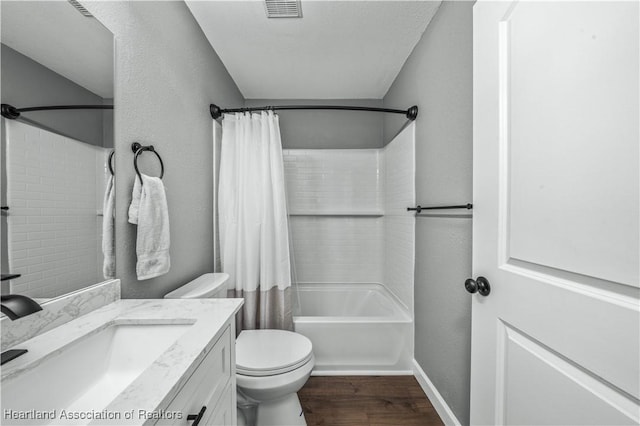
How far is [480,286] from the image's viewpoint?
2.81ft

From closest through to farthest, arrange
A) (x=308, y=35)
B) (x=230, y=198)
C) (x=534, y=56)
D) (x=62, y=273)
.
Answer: (x=534, y=56) < (x=62, y=273) < (x=308, y=35) < (x=230, y=198)

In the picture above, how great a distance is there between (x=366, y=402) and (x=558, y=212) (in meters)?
1.55

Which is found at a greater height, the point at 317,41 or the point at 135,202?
the point at 317,41

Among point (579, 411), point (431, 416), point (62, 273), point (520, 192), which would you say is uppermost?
point (520, 192)

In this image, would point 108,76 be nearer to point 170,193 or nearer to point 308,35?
point 170,193

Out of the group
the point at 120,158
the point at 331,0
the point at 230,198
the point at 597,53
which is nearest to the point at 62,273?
the point at 120,158

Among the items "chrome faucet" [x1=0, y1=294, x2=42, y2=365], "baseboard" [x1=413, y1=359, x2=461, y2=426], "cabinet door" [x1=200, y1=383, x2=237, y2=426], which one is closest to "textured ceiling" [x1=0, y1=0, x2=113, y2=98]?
"chrome faucet" [x1=0, y1=294, x2=42, y2=365]

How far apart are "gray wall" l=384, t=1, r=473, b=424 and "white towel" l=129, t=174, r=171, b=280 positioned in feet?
4.44

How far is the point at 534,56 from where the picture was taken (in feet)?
2.17

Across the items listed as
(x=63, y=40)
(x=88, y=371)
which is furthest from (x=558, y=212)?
(x=63, y=40)

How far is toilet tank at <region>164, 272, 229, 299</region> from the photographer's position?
1258 millimetres

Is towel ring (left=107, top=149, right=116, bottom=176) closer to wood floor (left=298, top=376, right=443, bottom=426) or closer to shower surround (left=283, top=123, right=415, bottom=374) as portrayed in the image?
wood floor (left=298, top=376, right=443, bottom=426)

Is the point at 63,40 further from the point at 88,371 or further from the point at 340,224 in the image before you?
the point at 340,224

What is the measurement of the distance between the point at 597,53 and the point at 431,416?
1.76 meters
